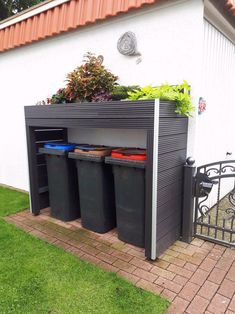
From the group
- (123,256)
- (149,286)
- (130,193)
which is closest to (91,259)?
(123,256)

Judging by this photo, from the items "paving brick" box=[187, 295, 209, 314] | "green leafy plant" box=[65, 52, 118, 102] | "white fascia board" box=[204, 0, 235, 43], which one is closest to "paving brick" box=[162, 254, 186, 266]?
→ "paving brick" box=[187, 295, 209, 314]

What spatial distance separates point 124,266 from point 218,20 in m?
3.15

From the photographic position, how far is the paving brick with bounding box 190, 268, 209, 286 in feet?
7.79

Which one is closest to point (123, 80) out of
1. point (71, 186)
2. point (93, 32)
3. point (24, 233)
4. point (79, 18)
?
point (93, 32)

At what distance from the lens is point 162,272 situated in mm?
2512

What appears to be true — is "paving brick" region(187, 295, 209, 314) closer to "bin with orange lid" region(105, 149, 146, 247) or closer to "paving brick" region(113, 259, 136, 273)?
"paving brick" region(113, 259, 136, 273)

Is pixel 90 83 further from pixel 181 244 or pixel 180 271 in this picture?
pixel 180 271

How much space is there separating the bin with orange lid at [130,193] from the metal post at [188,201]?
542mm

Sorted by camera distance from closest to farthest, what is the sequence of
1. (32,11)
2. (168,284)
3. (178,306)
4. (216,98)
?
(178,306) < (168,284) < (216,98) < (32,11)

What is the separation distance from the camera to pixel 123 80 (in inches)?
136

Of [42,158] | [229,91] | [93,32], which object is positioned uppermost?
[93,32]

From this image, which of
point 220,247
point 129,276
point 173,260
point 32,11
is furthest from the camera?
point 32,11

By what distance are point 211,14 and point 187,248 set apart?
9.09 ft

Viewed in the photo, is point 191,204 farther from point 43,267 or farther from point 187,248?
point 43,267
